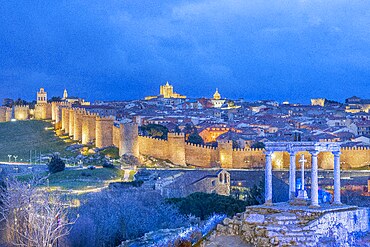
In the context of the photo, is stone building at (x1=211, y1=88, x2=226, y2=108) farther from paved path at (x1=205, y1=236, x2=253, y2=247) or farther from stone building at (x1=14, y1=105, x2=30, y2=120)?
paved path at (x1=205, y1=236, x2=253, y2=247)

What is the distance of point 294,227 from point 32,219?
8425 mm

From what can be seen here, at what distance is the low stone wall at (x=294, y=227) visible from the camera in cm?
1520

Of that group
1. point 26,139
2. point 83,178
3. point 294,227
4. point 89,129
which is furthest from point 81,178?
point 26,139

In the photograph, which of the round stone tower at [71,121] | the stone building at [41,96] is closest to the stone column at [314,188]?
the round stone tower at [71,121]

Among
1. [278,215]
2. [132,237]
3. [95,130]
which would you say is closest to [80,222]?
[132,237]

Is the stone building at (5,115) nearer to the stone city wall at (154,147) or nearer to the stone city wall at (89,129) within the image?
the stone city wall at (89,129)

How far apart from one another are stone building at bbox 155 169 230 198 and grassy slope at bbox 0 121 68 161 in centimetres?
1252

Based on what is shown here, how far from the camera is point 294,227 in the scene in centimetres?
1555

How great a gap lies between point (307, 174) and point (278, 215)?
20.5 m

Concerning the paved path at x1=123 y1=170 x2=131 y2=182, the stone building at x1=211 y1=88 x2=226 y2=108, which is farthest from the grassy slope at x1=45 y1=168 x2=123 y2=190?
the stone building at x1=211 y1=88 x2=226 y2=108

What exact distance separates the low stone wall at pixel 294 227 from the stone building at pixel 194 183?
14.2 metres

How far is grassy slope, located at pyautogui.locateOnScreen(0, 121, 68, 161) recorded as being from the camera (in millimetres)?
47375

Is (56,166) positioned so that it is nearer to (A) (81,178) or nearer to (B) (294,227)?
(A) (81,178)

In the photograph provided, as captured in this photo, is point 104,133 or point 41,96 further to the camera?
point 41,96
